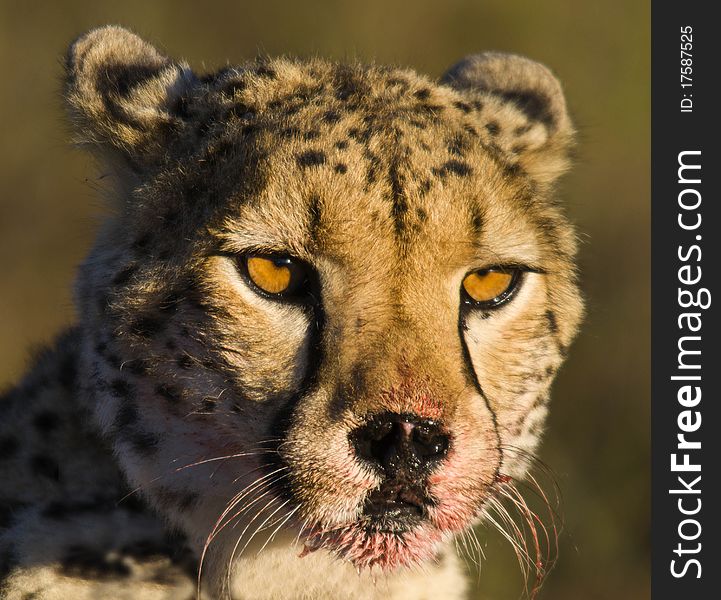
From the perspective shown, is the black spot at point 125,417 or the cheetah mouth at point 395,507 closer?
the cheetah mouth at point 395,507

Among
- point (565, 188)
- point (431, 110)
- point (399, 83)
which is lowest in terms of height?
point (431, 110)

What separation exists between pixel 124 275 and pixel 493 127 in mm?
1121

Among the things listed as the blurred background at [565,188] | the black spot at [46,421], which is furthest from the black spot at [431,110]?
the blurred background at [565,188]

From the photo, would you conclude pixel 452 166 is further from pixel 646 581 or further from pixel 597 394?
pixel 597 394

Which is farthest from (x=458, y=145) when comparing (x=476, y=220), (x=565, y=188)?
(x=565, y=188)

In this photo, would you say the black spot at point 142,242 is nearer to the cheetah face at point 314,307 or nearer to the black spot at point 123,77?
the cheetah face at point 314,307

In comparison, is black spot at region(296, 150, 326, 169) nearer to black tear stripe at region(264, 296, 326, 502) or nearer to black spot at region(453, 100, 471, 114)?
black tear stripe at region(264, 296, 326, 502)

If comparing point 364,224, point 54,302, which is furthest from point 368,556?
point 54,302

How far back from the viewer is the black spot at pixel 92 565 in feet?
9.78

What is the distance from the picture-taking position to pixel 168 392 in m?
2.84

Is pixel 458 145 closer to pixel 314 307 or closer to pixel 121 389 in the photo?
pixel 314 307

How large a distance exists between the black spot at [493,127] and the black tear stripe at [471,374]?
2.24ft

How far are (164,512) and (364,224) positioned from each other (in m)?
0.86

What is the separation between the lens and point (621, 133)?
7.86 metres
